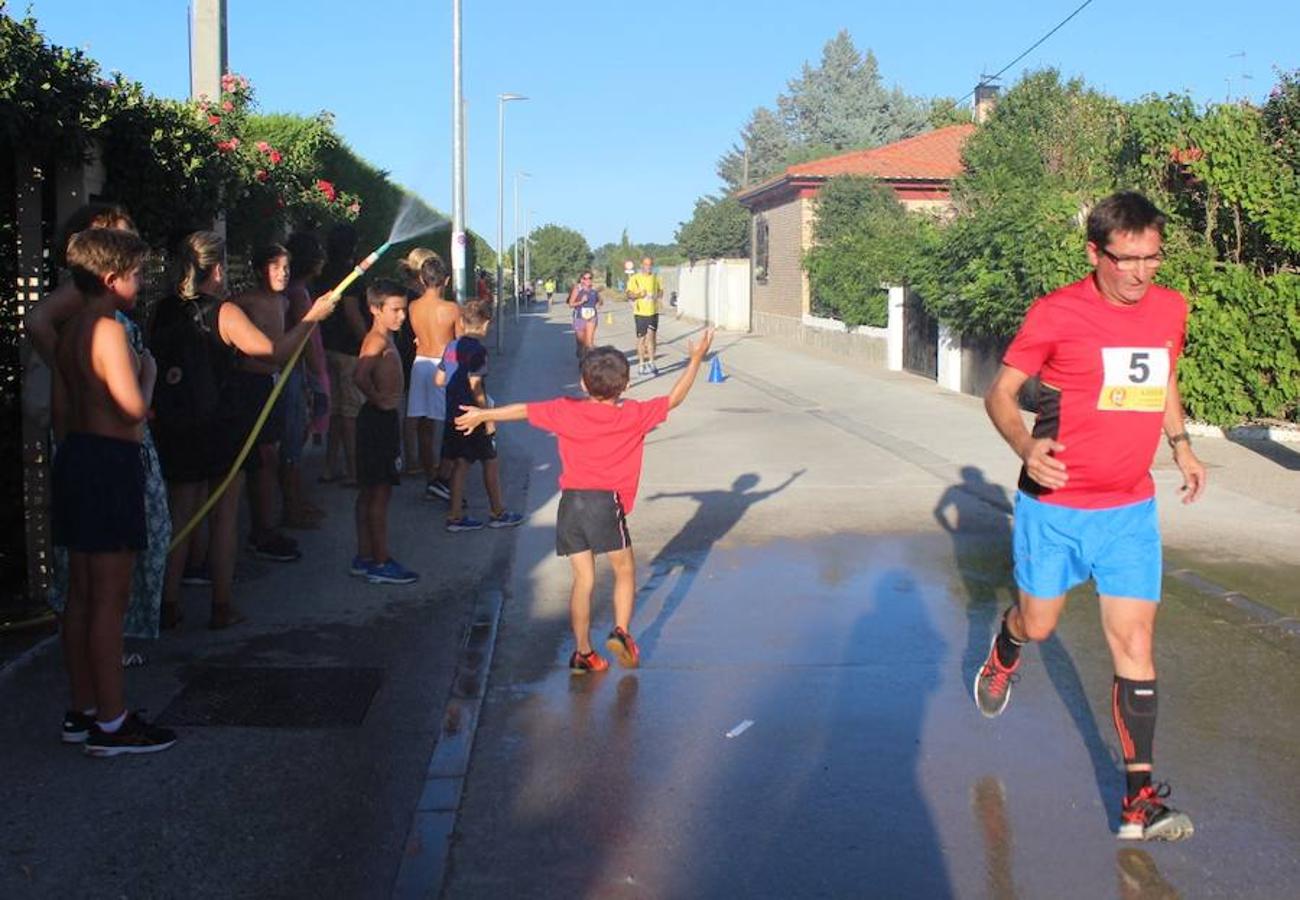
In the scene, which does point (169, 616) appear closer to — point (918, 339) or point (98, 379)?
point (98, 379)

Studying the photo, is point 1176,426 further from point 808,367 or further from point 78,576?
point 808,367

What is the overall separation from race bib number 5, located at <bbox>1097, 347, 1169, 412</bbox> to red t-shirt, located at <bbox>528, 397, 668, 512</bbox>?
2.04 m

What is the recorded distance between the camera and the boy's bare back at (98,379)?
15.1 ft

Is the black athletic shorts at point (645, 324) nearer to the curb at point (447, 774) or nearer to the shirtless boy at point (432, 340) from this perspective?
the shirtless boy at point (432, 340)

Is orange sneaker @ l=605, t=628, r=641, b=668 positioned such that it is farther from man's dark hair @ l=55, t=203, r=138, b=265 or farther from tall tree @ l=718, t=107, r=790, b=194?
tall tree @ l=718, t=107, r=790, b=194

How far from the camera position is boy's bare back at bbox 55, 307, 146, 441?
15.1 ft

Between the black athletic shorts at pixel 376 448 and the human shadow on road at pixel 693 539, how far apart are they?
57.8 inches

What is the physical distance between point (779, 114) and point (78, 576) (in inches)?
4284

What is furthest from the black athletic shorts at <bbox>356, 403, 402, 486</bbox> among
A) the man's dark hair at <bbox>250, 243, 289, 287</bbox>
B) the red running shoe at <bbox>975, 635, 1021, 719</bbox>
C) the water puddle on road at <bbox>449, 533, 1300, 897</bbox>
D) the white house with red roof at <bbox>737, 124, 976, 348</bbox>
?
the white house with red roof at <bbox>737, 124, 976, 348</bbox>

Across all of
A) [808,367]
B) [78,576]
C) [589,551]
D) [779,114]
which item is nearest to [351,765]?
[78,576]

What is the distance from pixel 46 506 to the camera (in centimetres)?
646

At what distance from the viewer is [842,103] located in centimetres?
10250

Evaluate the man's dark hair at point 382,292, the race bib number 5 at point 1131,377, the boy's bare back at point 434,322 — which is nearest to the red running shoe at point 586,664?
the race bib number 5 at point 1131,377

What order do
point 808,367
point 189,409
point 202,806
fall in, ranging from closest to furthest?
point 202,806, point 189,409, point 808,367
